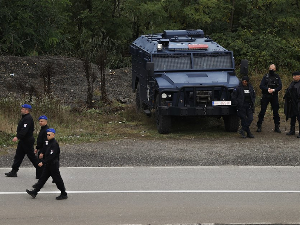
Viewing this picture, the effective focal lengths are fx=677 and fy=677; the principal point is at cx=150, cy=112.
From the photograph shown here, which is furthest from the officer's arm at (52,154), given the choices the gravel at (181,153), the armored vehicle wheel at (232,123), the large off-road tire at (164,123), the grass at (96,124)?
the armored vehicle wheel at (232,123)

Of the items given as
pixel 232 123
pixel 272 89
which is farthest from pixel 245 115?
pixel 272 89

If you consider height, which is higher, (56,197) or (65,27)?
(65,27)

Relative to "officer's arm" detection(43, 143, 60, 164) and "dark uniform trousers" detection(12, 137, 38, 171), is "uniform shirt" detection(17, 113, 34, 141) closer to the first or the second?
"dark uniform trousers" detection(12, 137, 38, 171)

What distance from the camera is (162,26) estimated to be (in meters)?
29.6

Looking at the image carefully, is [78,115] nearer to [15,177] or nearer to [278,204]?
[15,177]

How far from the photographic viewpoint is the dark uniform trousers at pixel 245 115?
16312 millimetres

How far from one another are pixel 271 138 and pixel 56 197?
24.1 ft

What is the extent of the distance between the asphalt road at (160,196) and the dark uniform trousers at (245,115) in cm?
327

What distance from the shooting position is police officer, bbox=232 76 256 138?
53.2ft

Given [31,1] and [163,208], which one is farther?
[31,1]

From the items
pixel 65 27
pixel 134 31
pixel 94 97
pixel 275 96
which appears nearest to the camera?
pixel 275 96

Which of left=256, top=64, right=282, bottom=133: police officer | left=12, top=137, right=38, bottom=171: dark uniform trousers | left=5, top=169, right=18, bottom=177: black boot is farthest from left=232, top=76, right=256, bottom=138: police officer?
left=5, top=169, right=18, bottom=177: black boot

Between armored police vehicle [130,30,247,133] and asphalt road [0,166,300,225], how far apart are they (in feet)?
11.9

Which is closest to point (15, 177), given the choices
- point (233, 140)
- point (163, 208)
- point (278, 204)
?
point (163, 208)
